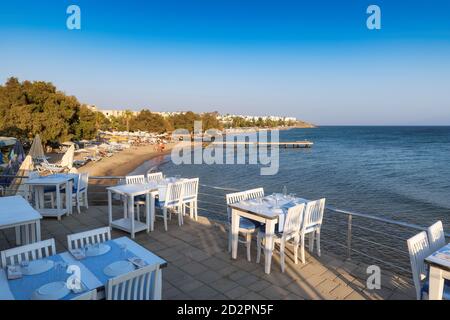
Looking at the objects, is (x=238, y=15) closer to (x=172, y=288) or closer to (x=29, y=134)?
(x=172, y=288)

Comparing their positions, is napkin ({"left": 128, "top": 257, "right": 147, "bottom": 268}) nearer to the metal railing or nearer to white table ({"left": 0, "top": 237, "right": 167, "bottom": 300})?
white table ({"left": 0, "top": 237, "right": 167, "bottom": 300})

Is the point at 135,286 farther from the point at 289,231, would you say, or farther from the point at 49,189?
the point at 49,189

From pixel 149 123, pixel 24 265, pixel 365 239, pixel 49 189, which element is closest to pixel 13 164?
pixel 49 189

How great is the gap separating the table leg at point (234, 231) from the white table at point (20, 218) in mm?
2565

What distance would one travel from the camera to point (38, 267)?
2371 mm

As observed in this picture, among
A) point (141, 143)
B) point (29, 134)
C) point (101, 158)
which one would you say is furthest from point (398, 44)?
point (141, 143)

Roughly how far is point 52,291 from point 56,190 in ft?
15.6

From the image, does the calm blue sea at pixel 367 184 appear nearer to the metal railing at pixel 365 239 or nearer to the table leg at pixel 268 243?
the metal railing at pixel 365 239

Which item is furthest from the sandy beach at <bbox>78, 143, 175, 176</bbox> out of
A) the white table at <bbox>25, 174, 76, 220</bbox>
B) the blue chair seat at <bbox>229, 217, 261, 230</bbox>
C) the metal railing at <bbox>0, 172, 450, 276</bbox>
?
the blue chair seat at <bbox>229, 217, 261, 230</bbox>

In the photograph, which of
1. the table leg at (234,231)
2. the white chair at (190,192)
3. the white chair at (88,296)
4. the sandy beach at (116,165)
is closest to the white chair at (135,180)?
the white chair at (190,192)

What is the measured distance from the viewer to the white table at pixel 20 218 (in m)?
3.59

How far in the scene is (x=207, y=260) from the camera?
A: 4328mm

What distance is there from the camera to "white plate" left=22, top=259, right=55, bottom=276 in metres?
2.30

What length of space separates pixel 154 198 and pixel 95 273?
11.3 feet
